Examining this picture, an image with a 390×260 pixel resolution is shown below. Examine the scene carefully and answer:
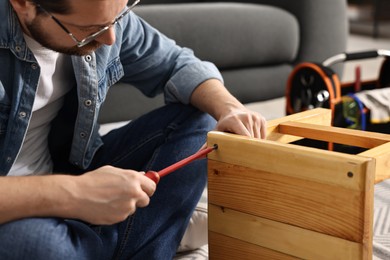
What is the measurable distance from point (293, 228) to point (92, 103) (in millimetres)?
402

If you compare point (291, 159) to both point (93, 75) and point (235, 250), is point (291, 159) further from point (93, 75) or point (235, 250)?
point (93, 75)

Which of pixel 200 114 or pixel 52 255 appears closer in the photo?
pixel 52 255

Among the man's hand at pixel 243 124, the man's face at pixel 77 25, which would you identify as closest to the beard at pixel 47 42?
→ the man's face at pixel 77 25

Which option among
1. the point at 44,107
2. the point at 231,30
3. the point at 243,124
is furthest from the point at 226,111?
the point at 231,30

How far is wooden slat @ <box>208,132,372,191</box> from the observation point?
88 cm

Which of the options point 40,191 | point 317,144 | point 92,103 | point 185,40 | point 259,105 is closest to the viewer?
point 40,191

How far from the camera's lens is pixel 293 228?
971mm

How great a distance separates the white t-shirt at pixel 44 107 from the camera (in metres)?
1.07

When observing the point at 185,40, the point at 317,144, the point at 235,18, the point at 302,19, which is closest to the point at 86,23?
the point at 317,144

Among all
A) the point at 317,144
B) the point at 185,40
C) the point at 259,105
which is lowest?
the point at 259,105

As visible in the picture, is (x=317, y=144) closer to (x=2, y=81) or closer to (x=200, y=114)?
(x=200, y=114)

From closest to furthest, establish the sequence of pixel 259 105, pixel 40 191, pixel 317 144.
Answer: pixel 40 191
pixel 317 144
pixel 259 105

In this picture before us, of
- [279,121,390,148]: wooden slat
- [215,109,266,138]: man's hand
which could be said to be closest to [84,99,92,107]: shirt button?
[215,109,266,138]: man's hand

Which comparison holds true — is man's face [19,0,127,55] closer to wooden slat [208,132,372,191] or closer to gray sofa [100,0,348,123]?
wooden slat [208,132,372,191]
